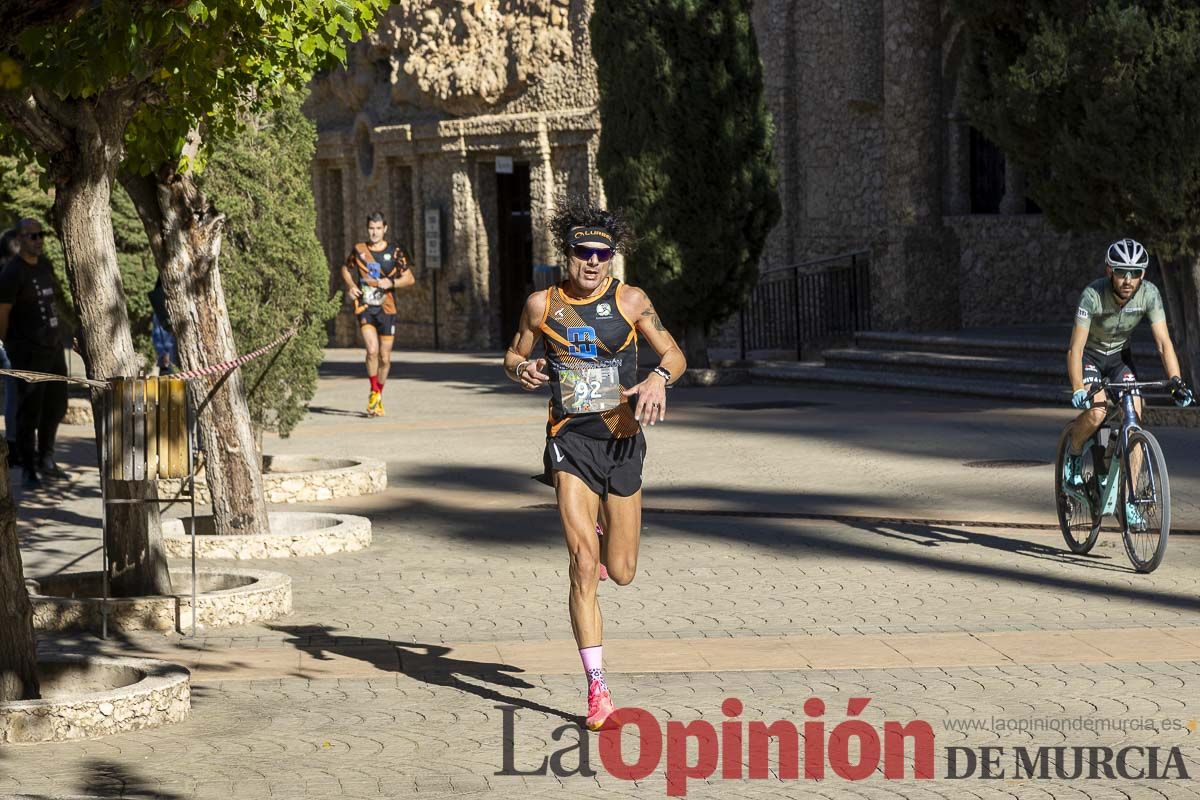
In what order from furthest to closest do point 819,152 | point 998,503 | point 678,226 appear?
point 819,152 < point 678,226 < point 998,503

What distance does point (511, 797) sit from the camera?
587 centimetres

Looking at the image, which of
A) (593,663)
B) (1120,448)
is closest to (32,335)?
(1120,448)

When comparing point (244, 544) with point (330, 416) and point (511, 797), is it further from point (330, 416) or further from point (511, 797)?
point (330, 416)

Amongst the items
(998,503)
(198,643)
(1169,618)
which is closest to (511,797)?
(198,643)

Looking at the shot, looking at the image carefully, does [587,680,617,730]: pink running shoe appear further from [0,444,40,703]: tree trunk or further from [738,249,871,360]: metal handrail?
[738,249,871,360]: metal handrail

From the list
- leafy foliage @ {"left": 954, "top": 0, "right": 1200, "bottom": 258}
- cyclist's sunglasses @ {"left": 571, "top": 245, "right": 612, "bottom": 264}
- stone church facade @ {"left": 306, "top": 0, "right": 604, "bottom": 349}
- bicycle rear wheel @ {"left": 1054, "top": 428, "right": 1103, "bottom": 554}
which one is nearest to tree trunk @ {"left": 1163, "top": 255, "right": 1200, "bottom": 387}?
leafy foliage @ {"left": 954, "top": 0, "right": 1200, "bottom": 258}

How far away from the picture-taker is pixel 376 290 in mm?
19000

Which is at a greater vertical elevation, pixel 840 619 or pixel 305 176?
pixel 305 176

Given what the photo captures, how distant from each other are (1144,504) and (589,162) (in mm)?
19029

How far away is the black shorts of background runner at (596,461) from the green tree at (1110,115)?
9654mm

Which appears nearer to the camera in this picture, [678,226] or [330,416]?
[330,416]

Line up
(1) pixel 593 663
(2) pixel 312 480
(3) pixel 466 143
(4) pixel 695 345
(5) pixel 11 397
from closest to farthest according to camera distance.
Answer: (1) pixel 593 663 → (2) pixel 312 480 → (5) pixel 11 397 → (4) pixel 695 345 → (3) pixel 466 143

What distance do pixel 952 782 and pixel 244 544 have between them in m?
5.71

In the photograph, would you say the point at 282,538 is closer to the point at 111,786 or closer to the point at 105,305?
the point at 105,305
